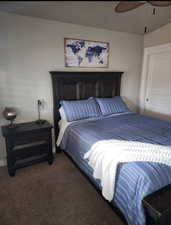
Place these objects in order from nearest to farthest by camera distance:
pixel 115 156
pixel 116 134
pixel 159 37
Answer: pixel 115 156 → pixel 116 134 → pixel 159 37

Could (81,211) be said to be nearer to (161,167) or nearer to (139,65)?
(161,167)

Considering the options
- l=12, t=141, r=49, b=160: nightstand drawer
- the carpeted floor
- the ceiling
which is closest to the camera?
the carpeted floor

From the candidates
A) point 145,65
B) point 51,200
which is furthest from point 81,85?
point 51,200

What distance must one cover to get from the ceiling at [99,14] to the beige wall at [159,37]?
11cm

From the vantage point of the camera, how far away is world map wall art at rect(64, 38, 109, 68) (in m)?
2.67

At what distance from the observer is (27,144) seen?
2375 millimetres

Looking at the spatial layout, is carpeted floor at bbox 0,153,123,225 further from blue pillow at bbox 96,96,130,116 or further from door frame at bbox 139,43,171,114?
door frame at bbox 139,43,171,114

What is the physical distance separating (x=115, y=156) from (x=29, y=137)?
1.39 m

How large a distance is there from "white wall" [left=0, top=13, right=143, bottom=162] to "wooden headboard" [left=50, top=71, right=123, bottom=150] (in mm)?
129

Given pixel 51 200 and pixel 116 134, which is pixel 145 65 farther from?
pixel 51 200

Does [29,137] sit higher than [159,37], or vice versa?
[159,37]

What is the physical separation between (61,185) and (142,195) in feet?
3.89

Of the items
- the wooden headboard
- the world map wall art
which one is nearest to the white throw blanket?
the wooden headboard

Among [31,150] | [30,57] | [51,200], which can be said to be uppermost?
[30,57]
